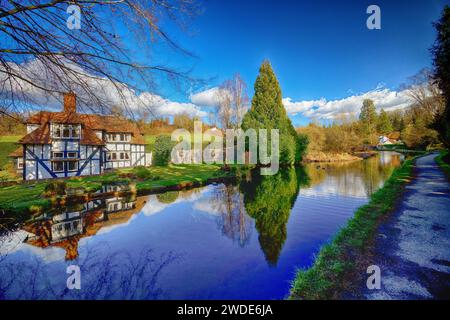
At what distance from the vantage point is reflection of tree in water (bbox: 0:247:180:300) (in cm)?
450

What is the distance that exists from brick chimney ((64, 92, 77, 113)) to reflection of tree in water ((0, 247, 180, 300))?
3.77m

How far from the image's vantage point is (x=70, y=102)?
350 cm

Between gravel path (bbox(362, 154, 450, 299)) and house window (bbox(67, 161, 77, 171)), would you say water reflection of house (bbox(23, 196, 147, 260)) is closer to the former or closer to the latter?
gravel path (bbox(362, 154, 450, 299))

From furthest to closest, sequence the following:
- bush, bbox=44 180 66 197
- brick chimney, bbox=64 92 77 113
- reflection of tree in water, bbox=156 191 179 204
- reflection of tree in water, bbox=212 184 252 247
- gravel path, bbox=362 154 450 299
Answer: reflection of tree in water, bbox=156 191 179 204
bush, bbox=44 180 66 197
reflection of tree in water, bbox=212 184 252 247
gravel path, bbox=362 154 450 299
brick chimney, bbox=64 92 77 113

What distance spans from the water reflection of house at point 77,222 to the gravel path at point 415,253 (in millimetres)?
8030

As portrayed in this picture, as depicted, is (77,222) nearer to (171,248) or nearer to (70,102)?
(171,248)

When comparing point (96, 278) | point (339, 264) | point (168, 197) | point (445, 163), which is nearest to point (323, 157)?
point (445, 163)

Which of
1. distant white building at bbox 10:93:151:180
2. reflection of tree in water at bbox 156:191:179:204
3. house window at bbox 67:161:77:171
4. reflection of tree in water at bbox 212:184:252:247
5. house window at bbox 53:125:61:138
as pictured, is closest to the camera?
reflection of tree in water at bbox 212:184:252:247

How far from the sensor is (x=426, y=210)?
829 centimetres

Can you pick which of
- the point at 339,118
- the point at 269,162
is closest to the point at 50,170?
→ the point at 269,162

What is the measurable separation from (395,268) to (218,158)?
32759mm

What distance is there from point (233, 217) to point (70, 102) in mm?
7898

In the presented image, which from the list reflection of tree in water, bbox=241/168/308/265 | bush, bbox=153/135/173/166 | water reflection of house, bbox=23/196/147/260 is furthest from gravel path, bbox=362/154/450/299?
bush, bbox=153/135/173/166
